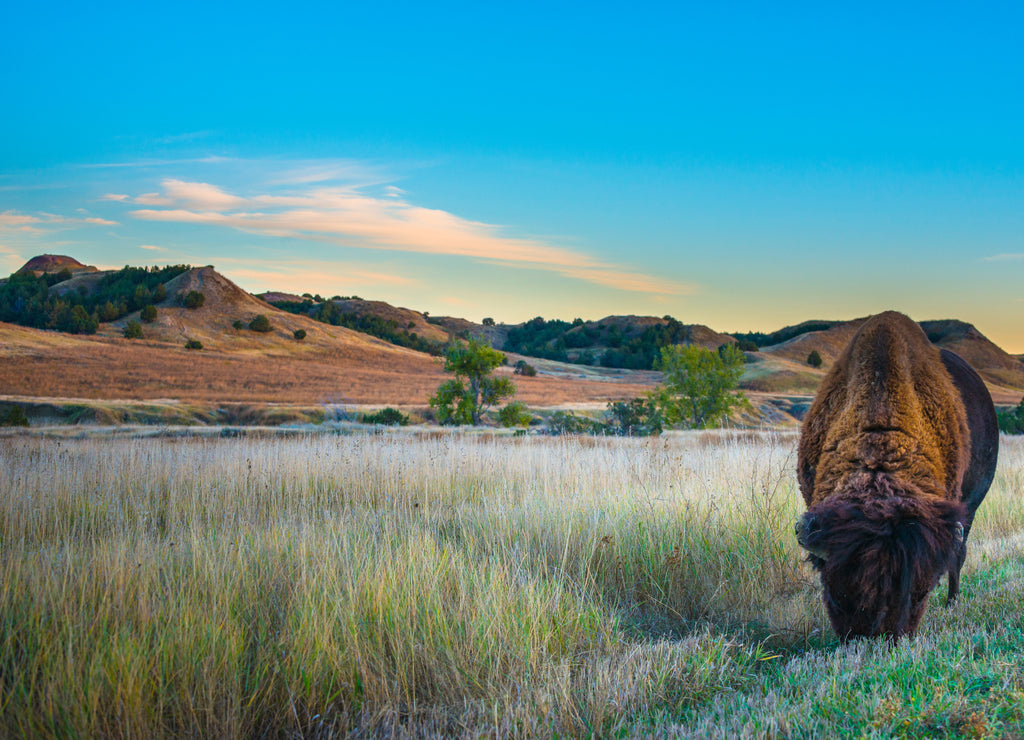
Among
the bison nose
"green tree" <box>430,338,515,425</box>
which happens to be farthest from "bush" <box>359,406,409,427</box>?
the bison nose

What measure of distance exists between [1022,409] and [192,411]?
141 feet

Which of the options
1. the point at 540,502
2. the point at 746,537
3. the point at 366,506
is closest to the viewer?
the point at 746,537

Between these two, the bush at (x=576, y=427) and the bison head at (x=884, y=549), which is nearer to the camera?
the bison head at (x=884, y=549)

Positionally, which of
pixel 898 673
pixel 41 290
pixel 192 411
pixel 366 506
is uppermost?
pixel 41 290

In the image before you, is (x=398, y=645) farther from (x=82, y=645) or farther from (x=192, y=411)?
(x=192, y=411)

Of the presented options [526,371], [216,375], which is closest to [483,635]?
[216,375]

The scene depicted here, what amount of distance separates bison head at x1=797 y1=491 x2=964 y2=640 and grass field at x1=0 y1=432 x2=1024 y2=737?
0.81 feet

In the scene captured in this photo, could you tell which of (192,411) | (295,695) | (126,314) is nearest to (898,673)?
(295,695)

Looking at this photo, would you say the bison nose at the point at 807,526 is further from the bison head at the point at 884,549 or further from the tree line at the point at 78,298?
the tree line at the point at 78,298

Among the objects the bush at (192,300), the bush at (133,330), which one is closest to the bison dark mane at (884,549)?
the bush at (133,330)

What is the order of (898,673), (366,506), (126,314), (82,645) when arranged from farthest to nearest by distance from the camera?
(126,314), (366,506), (82,645), (898,673)

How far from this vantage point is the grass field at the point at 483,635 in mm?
3045

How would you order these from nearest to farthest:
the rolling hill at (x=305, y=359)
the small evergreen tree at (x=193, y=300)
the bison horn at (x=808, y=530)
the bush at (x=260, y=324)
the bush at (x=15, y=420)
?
1. the bison horn at (x=808, y=530)
2. the bush at (x=15, y=420)
3. the rolling hill at (x=305, y=359)
4. the bush at (x=260, y=324)
5. the small evergreen tree at (x=193, y=300)

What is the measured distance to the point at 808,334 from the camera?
116062 mm
